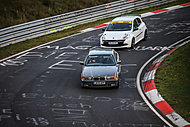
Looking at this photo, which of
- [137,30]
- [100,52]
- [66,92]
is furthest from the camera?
[137,30]

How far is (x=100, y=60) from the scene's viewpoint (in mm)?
14758

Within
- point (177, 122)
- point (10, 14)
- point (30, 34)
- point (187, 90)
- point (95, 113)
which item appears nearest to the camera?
point (177, 122)

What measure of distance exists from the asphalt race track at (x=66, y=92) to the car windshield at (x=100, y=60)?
1.02 meters

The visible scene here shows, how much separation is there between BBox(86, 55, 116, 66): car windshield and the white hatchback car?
5323 mm

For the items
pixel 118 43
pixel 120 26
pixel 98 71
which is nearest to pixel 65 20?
pixel 120 26

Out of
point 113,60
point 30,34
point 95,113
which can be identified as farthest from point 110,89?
point 30,34

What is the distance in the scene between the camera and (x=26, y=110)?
11539 mm

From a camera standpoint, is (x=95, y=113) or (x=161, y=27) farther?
(x=161, y=27)

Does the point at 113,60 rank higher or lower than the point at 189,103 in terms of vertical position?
higher

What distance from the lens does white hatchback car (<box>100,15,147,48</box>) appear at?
20109 mm

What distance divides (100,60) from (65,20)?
13.5 metres

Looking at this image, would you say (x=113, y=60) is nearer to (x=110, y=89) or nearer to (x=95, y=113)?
(x=110, y=89)

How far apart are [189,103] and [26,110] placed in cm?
585

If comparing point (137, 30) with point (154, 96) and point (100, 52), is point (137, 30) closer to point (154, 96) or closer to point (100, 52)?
point (100, 52)
